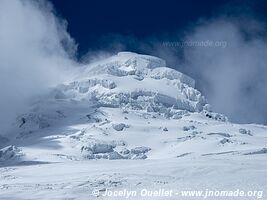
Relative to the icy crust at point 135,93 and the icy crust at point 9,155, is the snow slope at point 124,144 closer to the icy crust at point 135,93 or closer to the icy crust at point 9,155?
the icy crust at point 9,155

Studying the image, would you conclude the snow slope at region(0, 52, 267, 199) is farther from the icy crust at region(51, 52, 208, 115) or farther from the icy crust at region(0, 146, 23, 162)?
Answer: the icy crust at region(51, 52, 208, 115)

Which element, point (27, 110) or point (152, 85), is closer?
point (27, 110)

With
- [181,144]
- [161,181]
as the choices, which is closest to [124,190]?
[161,181]

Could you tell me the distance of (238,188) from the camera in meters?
32.8

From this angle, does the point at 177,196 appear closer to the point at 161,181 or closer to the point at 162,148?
the point at 161,181

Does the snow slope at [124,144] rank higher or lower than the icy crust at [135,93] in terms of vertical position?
lower

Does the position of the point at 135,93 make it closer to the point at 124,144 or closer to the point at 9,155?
the point at 124,144

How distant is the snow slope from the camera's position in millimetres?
37688

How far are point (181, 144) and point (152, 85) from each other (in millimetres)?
Answer: 76136

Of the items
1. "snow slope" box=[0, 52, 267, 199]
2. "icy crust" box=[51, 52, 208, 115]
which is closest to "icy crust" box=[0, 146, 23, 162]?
"snow slope" box=[0, 52, 267, 199]

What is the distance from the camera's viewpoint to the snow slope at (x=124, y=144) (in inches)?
1484

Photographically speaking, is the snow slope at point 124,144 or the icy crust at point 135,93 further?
the icy crust at point 135,93

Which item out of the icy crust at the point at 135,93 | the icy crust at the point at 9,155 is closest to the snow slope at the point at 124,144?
the icy crust at the point at 9,155

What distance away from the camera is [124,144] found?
122625 mm
